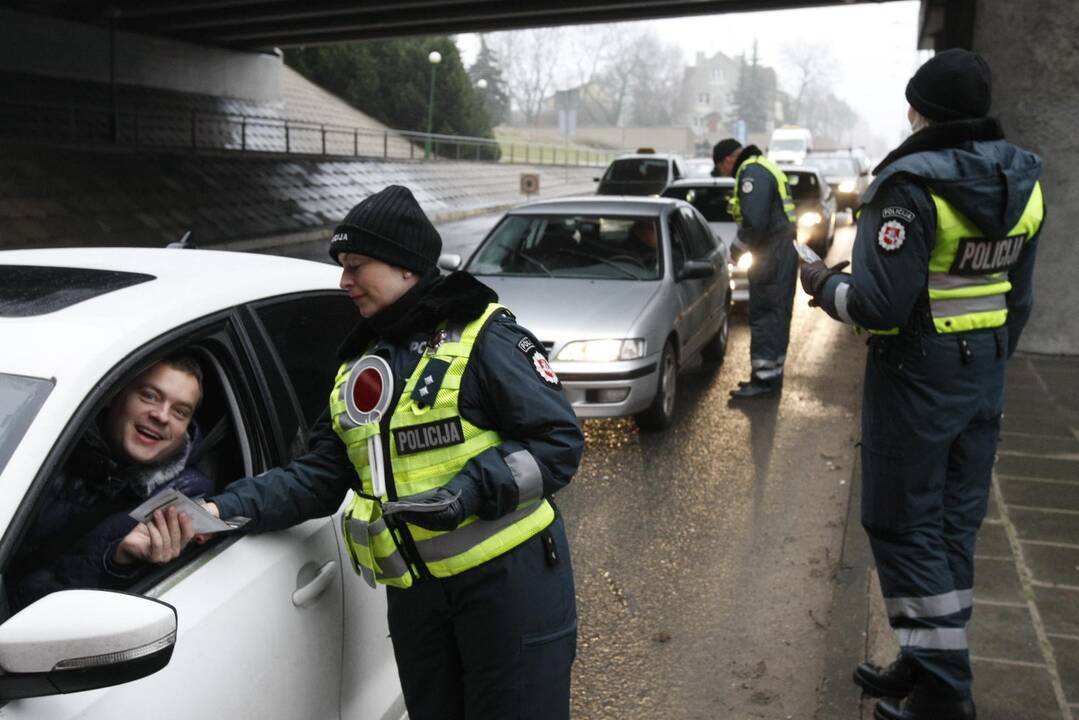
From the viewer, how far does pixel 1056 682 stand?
380 cm

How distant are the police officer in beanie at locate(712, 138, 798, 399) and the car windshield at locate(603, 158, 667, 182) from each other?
13.3 m

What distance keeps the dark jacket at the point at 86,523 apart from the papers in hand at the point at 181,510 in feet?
0.41

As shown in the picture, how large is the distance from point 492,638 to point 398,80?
164 ft

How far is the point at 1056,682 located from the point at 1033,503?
2121mm

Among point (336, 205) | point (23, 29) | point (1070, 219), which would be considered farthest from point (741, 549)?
point (23, 29)

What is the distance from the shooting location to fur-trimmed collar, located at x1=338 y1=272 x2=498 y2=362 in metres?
2.38

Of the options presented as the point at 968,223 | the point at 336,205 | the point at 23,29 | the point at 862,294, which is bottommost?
the point at 336,205

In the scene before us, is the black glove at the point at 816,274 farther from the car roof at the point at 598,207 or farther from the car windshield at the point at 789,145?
the car windshield at the point at 789,145

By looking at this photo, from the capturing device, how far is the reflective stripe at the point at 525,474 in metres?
2.32

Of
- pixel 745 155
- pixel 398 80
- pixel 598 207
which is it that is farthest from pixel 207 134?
pixel 745 155

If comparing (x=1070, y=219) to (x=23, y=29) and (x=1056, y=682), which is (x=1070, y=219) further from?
(x=23, y=29)

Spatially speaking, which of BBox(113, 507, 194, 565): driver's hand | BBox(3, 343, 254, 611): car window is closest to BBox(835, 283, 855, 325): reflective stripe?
BBox(3, 343, 254, 611): car window

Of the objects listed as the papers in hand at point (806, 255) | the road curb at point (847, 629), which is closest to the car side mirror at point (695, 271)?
the road curb at point (847, 629)

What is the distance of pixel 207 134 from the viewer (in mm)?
30859
